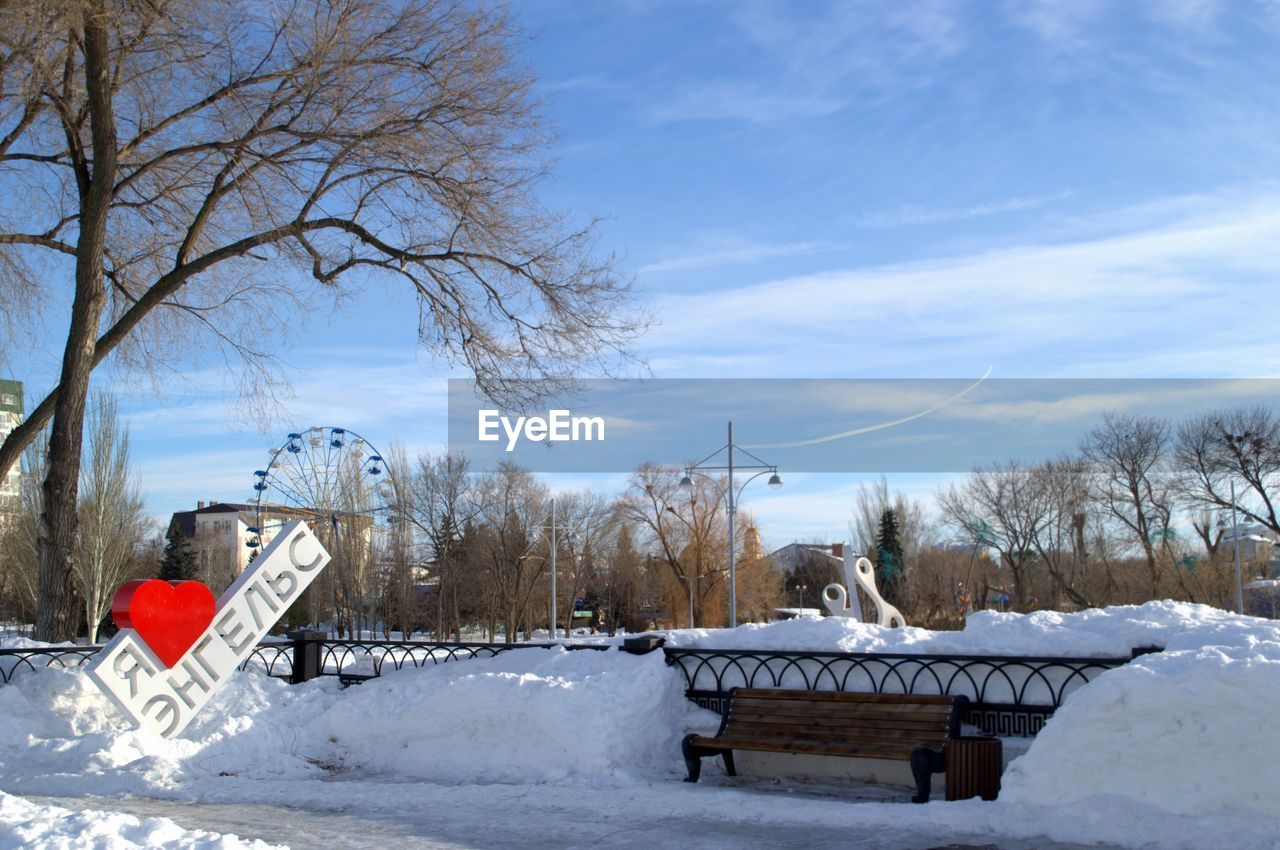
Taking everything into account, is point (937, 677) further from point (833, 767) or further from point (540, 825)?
point (540, 825)

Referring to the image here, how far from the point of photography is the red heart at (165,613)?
10.3 meters

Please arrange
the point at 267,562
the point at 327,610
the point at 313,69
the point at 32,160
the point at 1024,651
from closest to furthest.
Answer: the point at 1024,651 → the point at 267,562 → the point at 313,69 → the point at 32,160 → the point at 327,610

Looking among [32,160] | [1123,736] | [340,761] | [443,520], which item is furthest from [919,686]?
[443,520]

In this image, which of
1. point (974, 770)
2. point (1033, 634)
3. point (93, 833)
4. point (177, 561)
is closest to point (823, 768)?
point (974, 770)

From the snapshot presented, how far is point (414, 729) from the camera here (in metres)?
10.2

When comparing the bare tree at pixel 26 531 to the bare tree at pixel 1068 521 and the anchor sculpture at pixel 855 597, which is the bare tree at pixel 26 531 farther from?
the bare tree at pixel 1068 521

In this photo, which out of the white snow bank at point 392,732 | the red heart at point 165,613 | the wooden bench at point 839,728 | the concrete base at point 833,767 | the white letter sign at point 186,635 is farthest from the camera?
the red heart at point 165,613

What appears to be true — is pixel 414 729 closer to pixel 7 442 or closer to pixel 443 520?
pixel 7 442

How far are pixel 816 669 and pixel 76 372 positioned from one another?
34.3 ft

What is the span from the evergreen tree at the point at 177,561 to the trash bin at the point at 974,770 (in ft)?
162

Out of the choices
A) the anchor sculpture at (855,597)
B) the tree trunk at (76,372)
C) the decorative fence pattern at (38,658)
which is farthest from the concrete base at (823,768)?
the tree trunk at (76,372)

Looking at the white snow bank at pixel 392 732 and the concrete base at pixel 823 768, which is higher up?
the white snow bank at pixel 392 732

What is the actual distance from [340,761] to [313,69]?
910 centimetres

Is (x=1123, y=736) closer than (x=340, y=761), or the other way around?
(x=1123, y=736)
